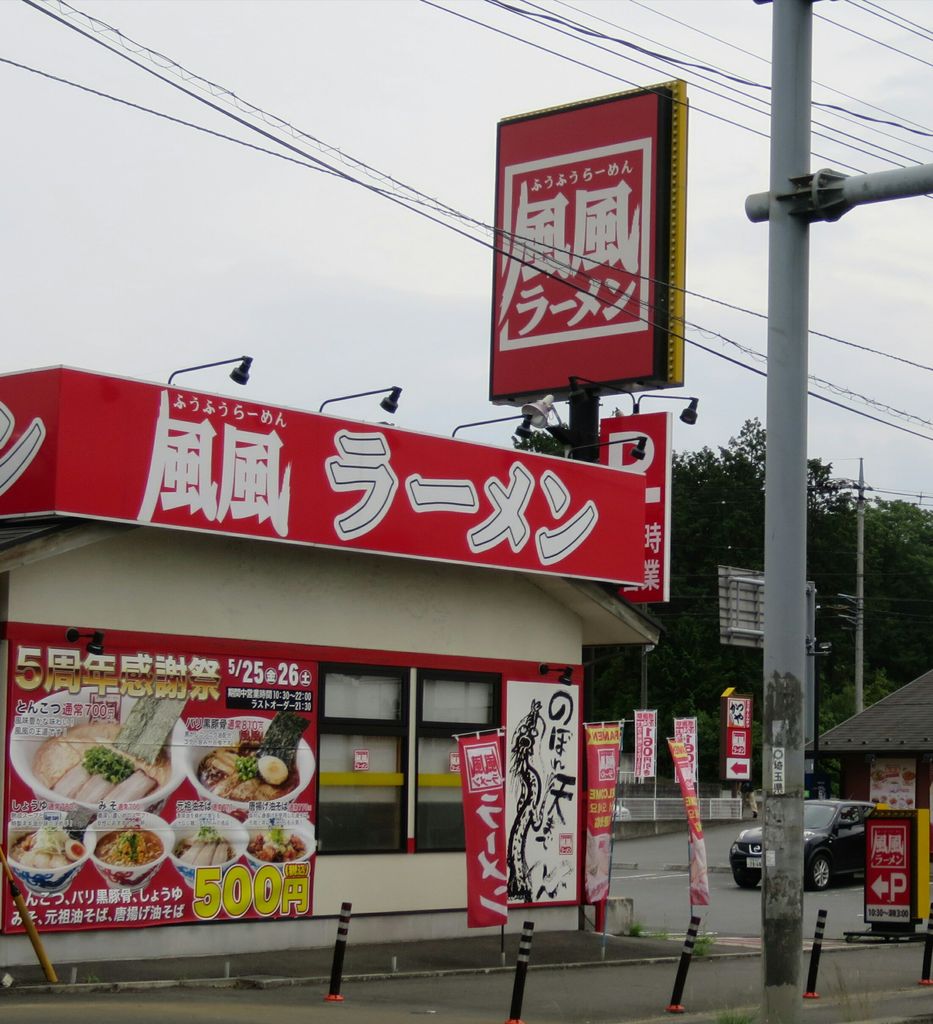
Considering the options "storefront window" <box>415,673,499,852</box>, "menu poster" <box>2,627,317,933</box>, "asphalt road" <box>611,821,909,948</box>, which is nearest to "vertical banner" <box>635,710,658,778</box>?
"asphalt road" <box>611,821,909,948</box>

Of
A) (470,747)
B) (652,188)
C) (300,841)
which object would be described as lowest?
(300,841)

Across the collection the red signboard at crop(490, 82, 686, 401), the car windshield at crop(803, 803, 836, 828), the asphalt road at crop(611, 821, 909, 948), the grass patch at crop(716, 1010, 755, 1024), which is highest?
the red signboard at crop(490, 82, 686, 401)

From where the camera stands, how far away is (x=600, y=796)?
63.7 ft

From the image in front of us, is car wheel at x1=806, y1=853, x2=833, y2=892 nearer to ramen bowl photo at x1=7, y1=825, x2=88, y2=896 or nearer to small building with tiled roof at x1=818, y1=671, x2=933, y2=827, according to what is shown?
small building with tiled roof at x1=818, y1=671, x2=933, y2=827

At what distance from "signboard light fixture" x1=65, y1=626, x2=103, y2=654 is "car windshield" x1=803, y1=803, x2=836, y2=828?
20.3m

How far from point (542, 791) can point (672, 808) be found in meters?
35.7

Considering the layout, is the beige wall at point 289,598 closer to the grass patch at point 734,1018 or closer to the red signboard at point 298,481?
the red signboard at point 298,481

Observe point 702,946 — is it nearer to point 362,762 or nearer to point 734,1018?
point 362,762

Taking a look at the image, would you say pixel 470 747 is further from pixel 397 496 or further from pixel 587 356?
pixel 587 356

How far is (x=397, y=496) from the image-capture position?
57.4 feet

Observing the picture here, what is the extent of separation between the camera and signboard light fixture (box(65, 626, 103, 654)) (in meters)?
15.1

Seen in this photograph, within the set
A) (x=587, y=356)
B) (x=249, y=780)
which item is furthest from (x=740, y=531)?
(x=249, y=780)

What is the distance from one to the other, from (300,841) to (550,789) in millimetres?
3898

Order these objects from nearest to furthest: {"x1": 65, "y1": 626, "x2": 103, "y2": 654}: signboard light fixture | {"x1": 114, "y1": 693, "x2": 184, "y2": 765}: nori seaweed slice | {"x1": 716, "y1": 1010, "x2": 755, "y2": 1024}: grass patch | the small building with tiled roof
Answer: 1. {"x1": 716, "y1": 1010, "x2": 755, "y2": 1024}: grass patch
2. {"x1": 65, "y1": 626, "x2": 103, "y2": 654}: signboard light fixture
3. {"x1": 114, "y1": 693, "x2": 184, "y2": 765}: nori seaweed slice
4. the small building with tiled roof
